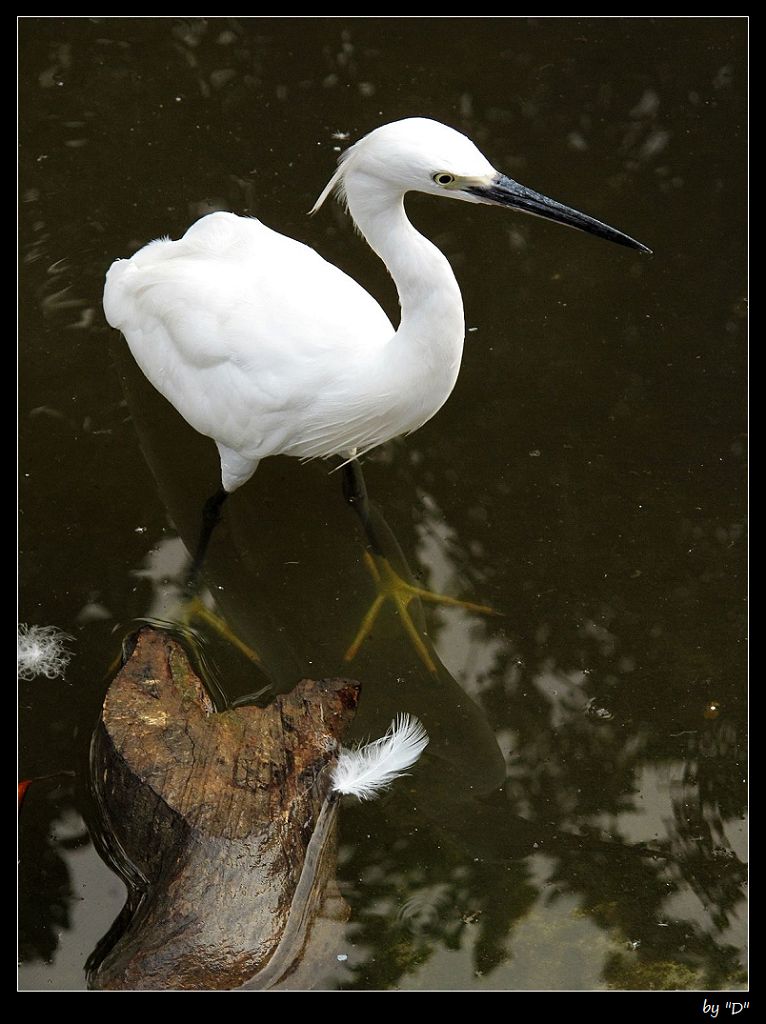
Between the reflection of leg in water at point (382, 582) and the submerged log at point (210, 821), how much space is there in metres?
→ 0.48

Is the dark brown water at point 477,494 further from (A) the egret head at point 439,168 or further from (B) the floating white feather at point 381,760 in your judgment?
(A) the egret head at point 439,168

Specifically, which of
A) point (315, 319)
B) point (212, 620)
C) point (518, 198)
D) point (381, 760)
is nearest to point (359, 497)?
point (212, 620)

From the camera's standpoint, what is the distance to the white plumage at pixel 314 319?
2301 millimetres

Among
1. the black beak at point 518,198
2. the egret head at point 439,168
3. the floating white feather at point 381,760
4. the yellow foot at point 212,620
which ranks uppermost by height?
the egret head at point 439,168

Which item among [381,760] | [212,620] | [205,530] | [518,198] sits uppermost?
[518,198]

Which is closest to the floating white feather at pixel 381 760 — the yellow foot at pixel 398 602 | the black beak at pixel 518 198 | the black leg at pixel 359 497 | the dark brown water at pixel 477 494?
the dark brown water at pixel 477 494

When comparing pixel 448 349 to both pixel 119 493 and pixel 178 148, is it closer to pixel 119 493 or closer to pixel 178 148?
pixel 119 493

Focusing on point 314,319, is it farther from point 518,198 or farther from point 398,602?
point 398,602

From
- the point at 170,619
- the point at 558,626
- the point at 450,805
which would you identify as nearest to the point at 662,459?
the point at 558,626

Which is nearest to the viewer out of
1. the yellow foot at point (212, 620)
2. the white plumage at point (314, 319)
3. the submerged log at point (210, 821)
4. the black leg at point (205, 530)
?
the submerged log at point (210, 821)

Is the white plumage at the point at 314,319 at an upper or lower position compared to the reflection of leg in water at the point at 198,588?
upper

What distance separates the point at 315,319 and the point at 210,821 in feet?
4.07

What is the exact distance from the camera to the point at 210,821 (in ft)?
7.43

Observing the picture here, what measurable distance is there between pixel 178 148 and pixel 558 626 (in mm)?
2340
